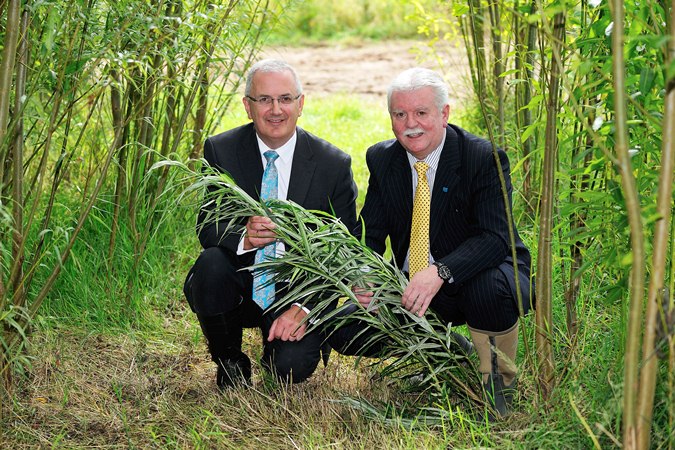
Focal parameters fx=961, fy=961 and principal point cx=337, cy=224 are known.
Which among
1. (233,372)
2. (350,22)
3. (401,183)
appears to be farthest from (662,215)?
(350,22)

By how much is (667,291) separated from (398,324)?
76cm

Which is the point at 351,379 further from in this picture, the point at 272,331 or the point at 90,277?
the point at 90,277

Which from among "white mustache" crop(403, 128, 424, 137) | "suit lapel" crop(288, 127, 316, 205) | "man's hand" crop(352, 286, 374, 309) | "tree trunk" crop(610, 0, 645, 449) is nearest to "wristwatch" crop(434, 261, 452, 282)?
"man's hand" crop(352, 286, 374, 309)

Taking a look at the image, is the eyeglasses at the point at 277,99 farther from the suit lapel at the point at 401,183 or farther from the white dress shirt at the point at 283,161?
the suit lapel at the point at 401,183

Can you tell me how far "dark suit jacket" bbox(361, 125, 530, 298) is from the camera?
276 centimetres

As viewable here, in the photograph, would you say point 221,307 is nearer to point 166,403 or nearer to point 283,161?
point 166,403

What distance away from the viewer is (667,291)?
2.10 m

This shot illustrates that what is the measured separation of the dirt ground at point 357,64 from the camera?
882cm

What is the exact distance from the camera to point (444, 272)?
272 centimetres

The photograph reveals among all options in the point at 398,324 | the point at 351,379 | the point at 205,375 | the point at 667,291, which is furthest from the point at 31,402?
the point at 667,291

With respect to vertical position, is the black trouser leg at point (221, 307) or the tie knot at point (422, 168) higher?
the tie knot at point (422, 168)

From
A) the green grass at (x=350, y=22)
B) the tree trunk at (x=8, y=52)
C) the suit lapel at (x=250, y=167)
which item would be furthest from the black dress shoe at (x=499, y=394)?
the green grass at (x=350, y=22)

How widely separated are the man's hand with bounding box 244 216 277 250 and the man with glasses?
15cm

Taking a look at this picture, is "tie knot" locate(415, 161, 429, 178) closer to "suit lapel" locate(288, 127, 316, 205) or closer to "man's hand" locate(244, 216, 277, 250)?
"suit lapel" locate(288, 127, 316, 205)
